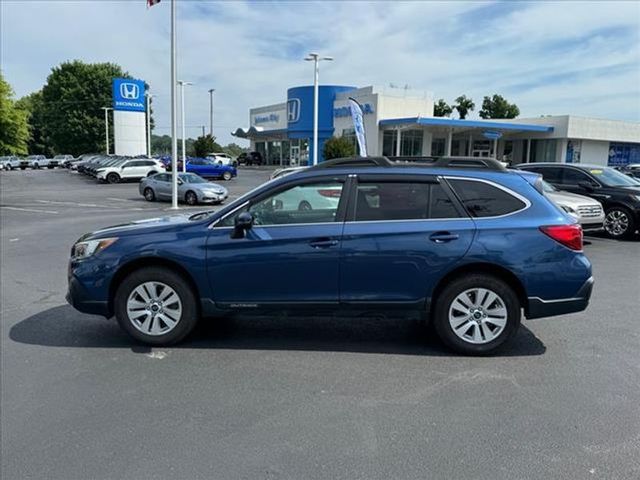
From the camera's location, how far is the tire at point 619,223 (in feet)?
39.8

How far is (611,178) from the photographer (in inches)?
509

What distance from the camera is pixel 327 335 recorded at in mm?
5273

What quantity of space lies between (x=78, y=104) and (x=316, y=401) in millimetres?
80929

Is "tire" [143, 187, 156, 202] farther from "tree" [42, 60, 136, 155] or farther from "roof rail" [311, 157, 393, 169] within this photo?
"tree" [42, 60, 136, 155]

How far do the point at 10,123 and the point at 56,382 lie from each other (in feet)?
200

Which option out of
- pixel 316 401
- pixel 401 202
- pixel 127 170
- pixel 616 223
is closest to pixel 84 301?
pixel 316 401

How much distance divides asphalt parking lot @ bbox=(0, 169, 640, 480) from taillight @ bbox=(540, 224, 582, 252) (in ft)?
3.38

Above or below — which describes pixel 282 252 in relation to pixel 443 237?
below

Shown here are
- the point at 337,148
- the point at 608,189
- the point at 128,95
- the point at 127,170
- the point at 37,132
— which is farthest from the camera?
the point at 37,132

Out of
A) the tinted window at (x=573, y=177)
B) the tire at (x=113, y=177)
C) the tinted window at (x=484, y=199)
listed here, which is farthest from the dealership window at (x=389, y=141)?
the tinted window at (x=484, y=199)

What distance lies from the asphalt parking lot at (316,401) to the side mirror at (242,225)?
1105mm

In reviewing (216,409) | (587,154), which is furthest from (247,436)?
(587,154)

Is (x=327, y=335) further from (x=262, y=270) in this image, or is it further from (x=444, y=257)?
(x=444, y=257)

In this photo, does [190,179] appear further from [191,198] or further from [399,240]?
[399,240]
